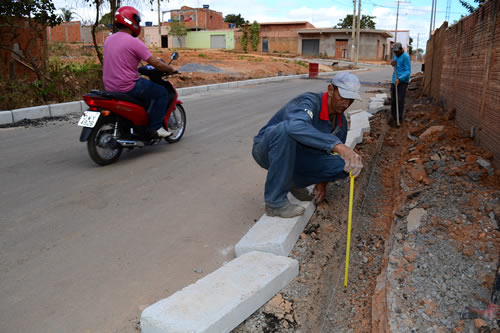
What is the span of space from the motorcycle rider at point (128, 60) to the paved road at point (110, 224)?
92cm

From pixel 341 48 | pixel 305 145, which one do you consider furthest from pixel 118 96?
pixel 341 48

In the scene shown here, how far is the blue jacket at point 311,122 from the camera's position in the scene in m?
2.84

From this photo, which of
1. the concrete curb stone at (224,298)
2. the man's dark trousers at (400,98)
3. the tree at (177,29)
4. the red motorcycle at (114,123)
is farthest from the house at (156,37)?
the concrete curb stone at (224,298)

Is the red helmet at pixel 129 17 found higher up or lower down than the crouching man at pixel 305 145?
higher up

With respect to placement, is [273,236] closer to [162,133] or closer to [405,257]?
[405,257]

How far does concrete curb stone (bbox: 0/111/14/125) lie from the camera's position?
760cm

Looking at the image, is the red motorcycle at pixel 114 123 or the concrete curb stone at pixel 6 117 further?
the concrete curb stone at pixel 6 117

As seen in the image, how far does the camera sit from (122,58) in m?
5.19

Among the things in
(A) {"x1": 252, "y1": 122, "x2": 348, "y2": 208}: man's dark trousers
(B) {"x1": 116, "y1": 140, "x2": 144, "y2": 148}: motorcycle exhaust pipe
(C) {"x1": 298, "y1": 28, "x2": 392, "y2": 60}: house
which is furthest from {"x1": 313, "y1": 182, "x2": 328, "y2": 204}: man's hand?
(C) {"x1": 298, "y1": 28, "x2": 392, "y2": 60}: house

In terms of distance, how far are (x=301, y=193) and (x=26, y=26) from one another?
9.27 metres

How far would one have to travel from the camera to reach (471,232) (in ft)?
10.7

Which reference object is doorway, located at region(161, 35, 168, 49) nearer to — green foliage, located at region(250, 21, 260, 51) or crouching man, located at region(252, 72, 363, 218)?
green foliage, located at region(250, 21, 260, 51)

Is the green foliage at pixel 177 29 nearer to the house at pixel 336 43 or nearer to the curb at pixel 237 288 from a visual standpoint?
the house at pixel 336 43

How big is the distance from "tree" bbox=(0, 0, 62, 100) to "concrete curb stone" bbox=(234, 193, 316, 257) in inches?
308
